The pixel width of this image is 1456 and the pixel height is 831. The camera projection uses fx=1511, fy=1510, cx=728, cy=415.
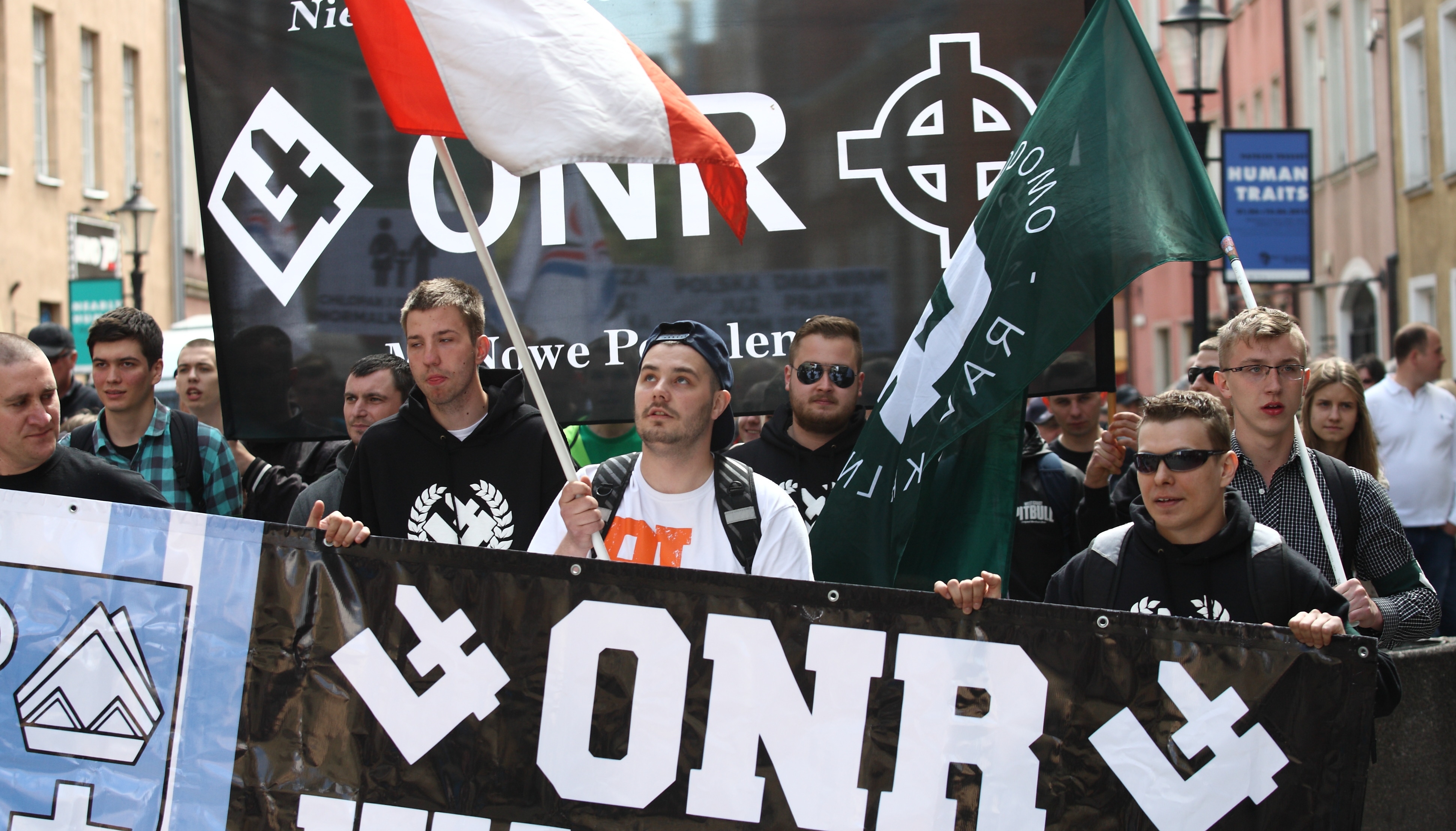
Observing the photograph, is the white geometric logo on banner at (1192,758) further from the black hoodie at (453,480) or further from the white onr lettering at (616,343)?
the white onr lettering at (616,343)

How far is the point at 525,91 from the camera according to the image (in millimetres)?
3801

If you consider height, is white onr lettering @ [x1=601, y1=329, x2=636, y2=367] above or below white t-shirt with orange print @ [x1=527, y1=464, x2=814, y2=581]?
above

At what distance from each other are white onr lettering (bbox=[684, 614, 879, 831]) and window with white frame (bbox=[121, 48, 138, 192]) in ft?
88.8

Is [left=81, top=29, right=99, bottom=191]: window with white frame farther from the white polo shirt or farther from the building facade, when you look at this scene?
the white polo shirt

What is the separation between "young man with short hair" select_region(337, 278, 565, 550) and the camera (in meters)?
4.43

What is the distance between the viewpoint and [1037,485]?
19.4 ft

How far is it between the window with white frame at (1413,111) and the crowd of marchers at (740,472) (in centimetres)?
1733

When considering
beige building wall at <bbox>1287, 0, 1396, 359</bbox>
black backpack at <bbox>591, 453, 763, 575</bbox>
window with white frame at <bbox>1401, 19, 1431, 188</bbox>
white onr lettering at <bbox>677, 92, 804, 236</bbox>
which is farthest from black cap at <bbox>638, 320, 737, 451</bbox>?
beige building wall at <bbox>1287, 0, 1396, 359</bbox>

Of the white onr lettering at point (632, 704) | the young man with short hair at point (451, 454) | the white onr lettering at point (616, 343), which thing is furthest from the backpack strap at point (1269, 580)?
the white onr lettering at point (616, 343)

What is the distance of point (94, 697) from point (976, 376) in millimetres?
2313

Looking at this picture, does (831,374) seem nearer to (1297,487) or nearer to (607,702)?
(1297,487)

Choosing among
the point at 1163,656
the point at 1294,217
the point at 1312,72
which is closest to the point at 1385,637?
the point at 1163,656

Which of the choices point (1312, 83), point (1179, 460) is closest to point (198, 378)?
point (1179, 460)

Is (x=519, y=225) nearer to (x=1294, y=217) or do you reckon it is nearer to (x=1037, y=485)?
(x=1037, y=485)
